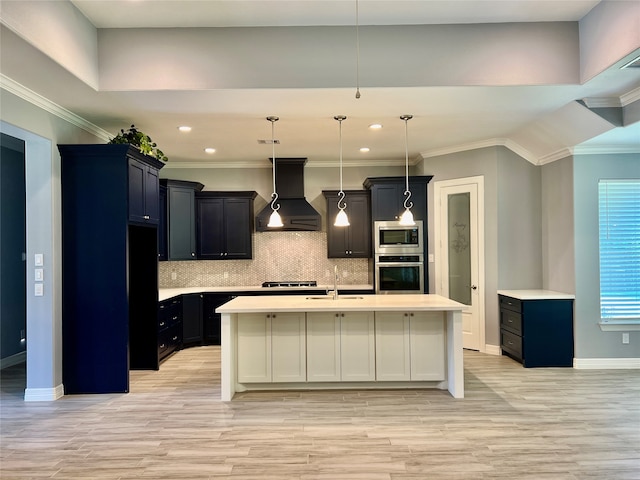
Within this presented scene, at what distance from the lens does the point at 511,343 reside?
5.24m

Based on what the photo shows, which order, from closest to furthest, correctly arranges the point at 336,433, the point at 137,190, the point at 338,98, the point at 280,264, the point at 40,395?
1. the point at 336,433
2. the point at 338,98
3. the point at 40,395
4. the point at 137,190
5. the point at 280,264

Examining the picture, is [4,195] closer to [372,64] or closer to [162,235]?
[162,235]

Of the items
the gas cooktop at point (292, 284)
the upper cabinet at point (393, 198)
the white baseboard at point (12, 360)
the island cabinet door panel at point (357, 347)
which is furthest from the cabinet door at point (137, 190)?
the upper cabinet at point (393, 198)

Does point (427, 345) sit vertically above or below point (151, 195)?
below

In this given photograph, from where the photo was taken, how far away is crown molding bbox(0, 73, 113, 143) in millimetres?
3430

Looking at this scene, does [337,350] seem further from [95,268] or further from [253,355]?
[95,268]

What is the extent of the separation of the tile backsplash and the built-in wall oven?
31.0 inches

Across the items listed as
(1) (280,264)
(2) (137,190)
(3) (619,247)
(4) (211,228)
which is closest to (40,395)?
(2) (137,190)

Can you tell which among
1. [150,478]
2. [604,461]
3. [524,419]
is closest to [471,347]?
[524,419]

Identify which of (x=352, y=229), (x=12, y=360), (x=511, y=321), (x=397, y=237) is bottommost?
(x=12, y=360)

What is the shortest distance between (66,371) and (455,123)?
502 cm

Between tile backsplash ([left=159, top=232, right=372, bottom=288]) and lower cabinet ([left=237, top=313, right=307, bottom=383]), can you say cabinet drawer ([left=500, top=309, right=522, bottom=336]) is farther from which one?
lower cabinet ([left=237, top=313, right=307, bottom=383])

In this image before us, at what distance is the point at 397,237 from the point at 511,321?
6.45 feet

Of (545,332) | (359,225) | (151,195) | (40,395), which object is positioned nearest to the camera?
(40,395)
